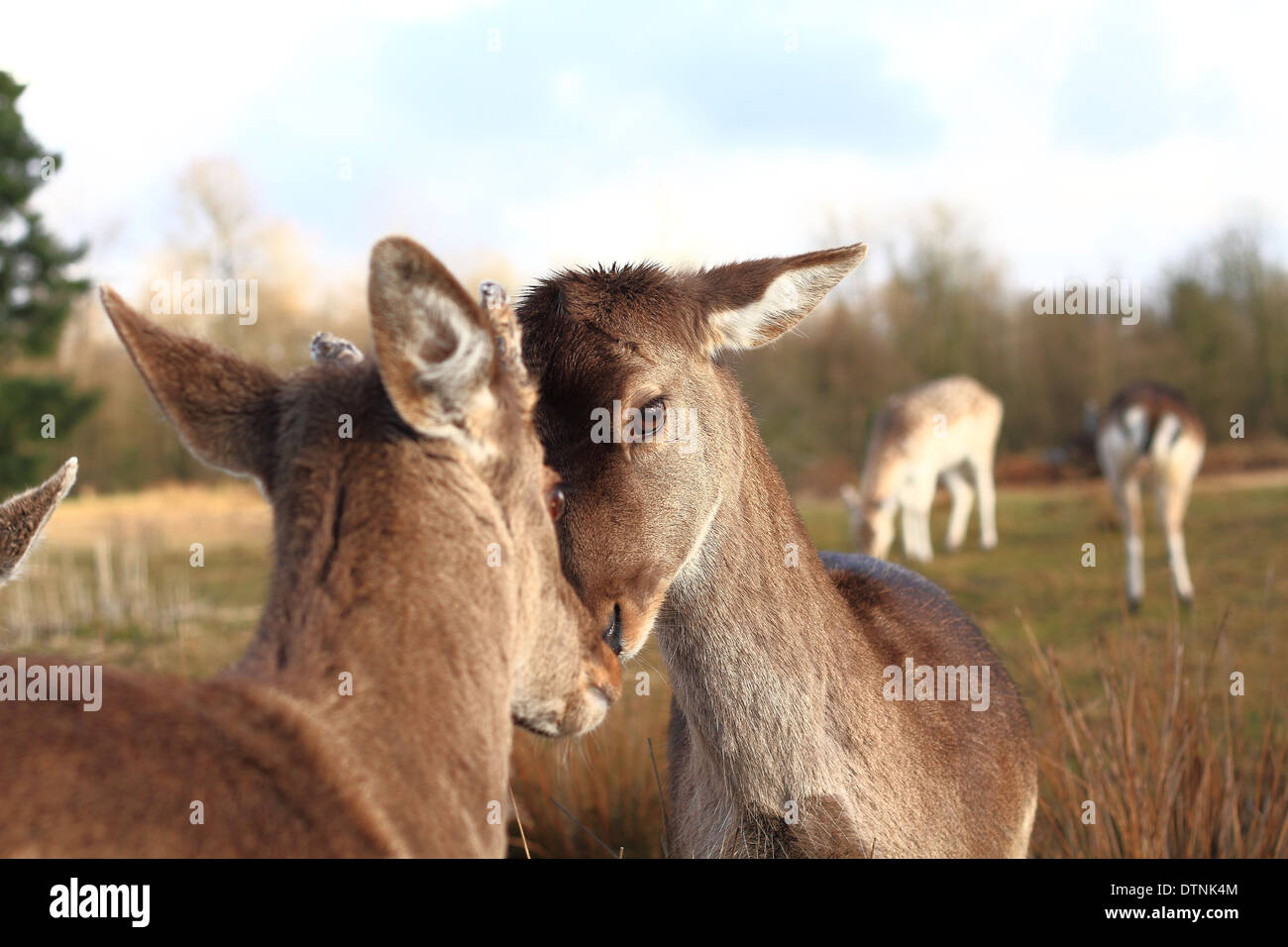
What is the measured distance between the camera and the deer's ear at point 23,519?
3.01 metres

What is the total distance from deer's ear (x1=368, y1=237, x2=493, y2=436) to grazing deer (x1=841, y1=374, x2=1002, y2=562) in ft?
47.4

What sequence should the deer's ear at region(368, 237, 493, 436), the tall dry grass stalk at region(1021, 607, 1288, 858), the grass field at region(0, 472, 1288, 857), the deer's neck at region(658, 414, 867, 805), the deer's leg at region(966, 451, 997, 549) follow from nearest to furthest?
1. the deer's ear at region(368, 237, 493, 436)
2. the deer's neck at region(658, 414, 867, 805)
3. the tall dry grass stalk at region(1021, 607, 1288, 858)
4. the grass field at region(0, 472, 1288, 857)
5. the deer's leg at region(966, 451, 997, 549)

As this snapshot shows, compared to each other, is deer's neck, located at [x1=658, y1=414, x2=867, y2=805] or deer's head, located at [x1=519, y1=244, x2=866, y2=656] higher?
deer's head, located at [x1=519, y1=244, x2=866, y2=656]

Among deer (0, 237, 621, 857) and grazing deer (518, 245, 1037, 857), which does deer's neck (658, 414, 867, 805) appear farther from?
deer (0, 237, 621, 857)

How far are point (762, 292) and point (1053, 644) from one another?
6173 mm

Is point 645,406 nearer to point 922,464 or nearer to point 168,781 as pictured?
point 168,781

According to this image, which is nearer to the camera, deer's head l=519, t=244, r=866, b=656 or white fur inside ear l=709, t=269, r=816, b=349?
deer's head l=519, t=244, r=866, b=656

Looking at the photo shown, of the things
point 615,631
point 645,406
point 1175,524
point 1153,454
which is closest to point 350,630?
point 615,631

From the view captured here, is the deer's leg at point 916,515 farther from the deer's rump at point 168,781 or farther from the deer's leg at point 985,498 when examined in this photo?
the deer's rump at point 168,781

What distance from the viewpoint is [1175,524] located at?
12578 millimetres

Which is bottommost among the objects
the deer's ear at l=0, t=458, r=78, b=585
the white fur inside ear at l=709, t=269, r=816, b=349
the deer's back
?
the deer's back

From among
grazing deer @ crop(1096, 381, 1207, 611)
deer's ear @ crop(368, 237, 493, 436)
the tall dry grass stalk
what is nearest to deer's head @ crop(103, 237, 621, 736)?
deer's ear @ crop(368, 237, 493, 436)

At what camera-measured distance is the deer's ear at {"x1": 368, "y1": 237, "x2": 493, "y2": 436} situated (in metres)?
1.79
